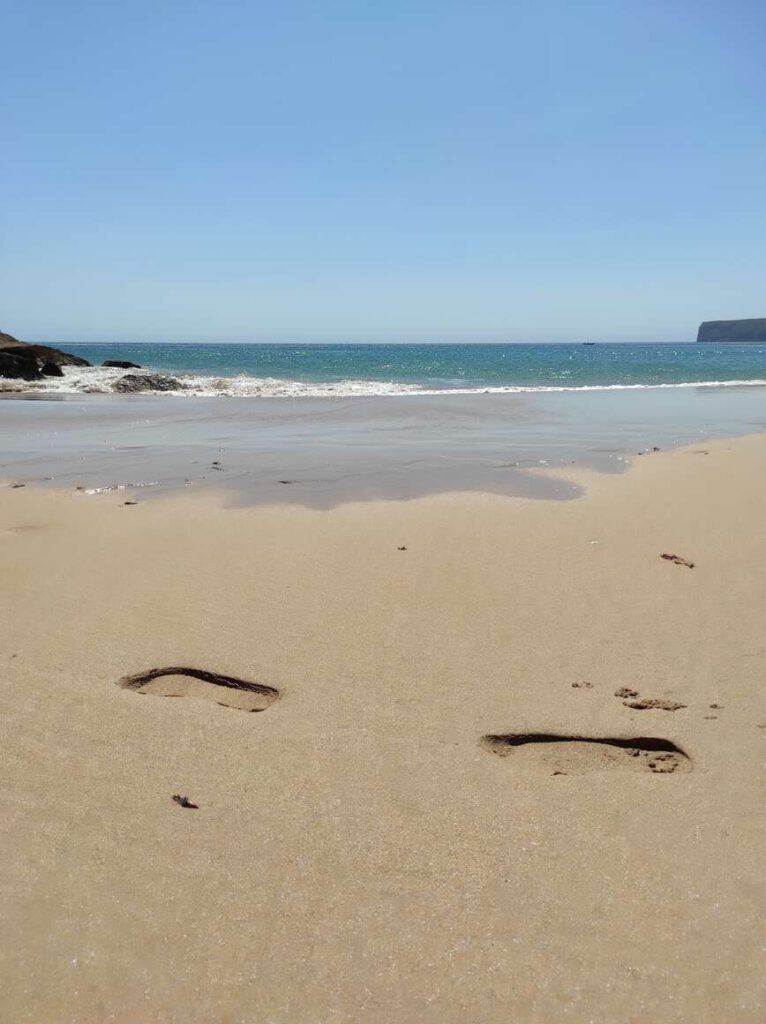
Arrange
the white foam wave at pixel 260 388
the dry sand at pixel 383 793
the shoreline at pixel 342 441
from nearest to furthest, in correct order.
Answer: the dry sand at pixel 383 793 < the shoreline at pixel 342 441 < the white foam wave at pixel 260 388

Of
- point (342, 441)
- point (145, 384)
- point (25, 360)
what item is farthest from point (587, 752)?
point (25, 360)

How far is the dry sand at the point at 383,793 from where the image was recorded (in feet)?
6.36

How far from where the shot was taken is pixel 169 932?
2.06m

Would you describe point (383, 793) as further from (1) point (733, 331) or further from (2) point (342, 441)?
(1) point (733, 331)

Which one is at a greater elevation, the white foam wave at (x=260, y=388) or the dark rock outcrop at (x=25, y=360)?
the dark rock outcrop at (x=25, y=360)

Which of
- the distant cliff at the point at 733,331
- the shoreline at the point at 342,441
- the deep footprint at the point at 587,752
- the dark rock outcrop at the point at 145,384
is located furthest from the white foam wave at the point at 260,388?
the distant cliff at the point at 733,331

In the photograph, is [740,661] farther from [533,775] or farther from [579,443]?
[579,443]

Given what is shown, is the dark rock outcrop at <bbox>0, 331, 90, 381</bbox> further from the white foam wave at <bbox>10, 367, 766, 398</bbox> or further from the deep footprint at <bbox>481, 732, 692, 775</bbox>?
the deep footprint at <bbox>481, 732, 692, 775</bbox>

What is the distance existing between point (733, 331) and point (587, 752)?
197 m

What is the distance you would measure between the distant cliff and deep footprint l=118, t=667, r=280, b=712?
18245 cm

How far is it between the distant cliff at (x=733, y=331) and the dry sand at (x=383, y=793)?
595ft

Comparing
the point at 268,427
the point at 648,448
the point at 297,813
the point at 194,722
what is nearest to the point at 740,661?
the point at 297,813

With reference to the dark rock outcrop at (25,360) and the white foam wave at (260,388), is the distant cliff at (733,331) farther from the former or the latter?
the dark rock outcrop at (25,360)

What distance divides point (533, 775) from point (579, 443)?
916 centimetres
